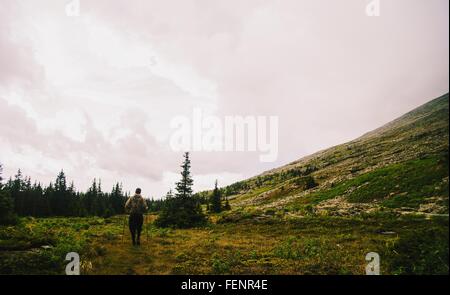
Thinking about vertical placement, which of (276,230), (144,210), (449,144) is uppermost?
(449,144)

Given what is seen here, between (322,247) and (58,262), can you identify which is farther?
(322,247)

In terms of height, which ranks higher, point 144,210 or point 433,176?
point 433,176

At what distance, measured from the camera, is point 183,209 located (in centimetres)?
3441

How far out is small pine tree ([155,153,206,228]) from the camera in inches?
1324

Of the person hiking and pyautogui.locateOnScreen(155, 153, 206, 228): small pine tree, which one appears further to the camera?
pyautogui.locateOnScreen(155, 153, 206, 228): small pine tree

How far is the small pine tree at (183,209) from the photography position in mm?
33625

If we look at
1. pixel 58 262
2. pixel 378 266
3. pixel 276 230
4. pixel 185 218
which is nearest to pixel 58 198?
pixel 185 218

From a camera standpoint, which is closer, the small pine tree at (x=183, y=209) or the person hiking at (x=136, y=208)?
the person hiking at (x=136, y=208)

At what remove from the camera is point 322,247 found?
623 inches

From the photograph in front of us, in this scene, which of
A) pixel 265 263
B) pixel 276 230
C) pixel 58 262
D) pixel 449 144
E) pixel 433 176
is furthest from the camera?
pixel 433 176

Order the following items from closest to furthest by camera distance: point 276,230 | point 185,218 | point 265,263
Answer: point 265,263 < point 276,230 < point 185,218

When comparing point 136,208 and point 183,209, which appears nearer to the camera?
point 136,208
